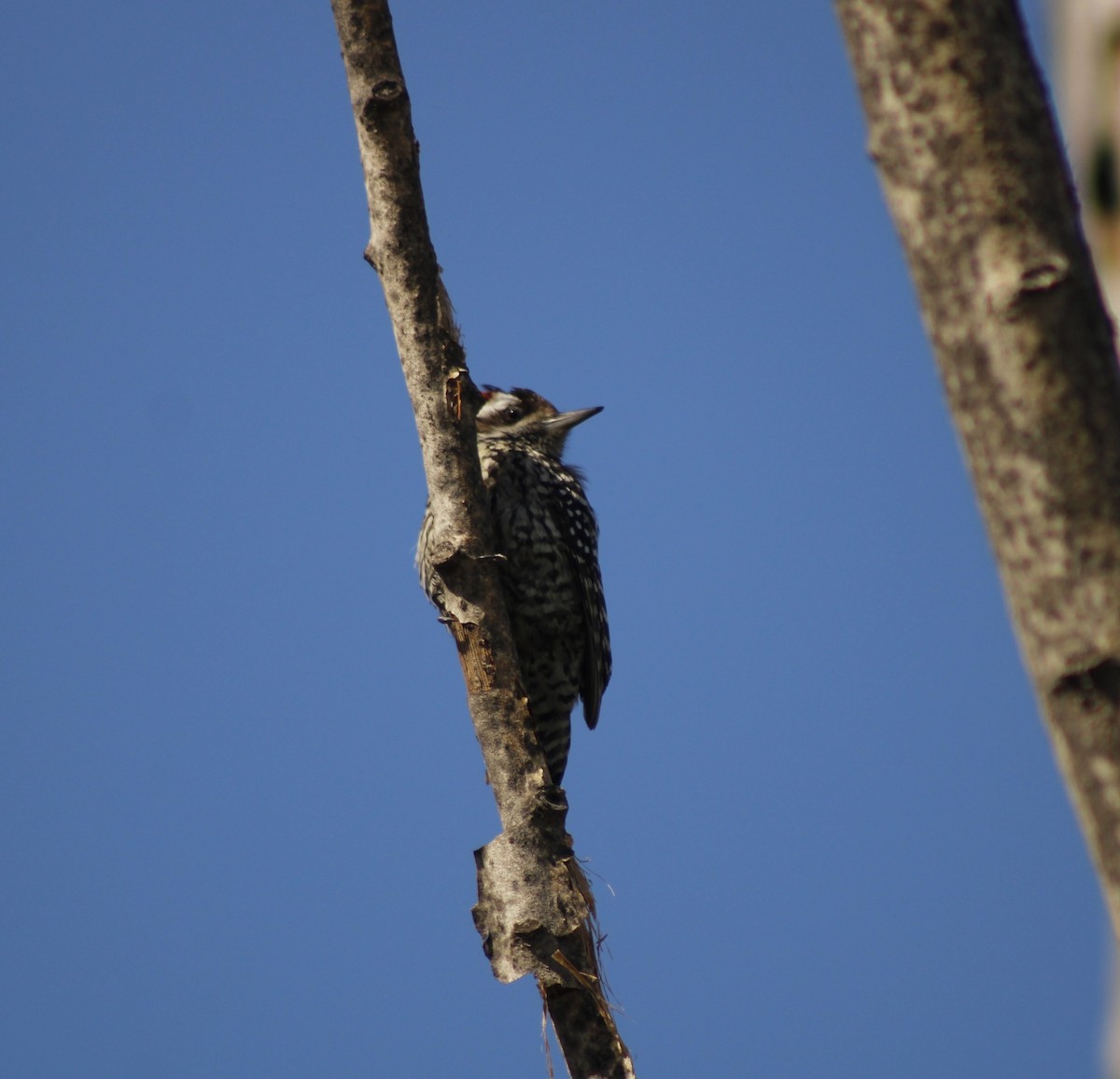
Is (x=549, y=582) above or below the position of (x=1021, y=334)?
above

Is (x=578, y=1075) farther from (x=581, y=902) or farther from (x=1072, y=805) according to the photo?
(x=1072, y=805)

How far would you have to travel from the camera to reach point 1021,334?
1546 millimetres

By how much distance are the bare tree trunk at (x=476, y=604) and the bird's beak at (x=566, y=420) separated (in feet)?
11.1

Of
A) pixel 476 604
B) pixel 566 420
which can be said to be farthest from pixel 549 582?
pixel 476 604

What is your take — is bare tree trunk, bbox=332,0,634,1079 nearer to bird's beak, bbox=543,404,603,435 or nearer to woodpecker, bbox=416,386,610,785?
woodpecker, bbox=416,386,610,785

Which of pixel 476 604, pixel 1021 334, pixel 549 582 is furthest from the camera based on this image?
pixel 549 582

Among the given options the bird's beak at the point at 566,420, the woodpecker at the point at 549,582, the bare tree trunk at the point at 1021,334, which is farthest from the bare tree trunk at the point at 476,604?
the bird's beak at the point at 566,420

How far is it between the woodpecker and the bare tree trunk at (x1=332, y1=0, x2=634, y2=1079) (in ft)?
7.06

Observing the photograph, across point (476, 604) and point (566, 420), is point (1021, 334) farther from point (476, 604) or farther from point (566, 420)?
point (566, 420)

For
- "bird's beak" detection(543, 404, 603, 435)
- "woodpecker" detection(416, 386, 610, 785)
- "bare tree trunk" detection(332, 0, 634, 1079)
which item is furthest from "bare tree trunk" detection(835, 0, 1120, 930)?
"bird's beak" detection(543, 404, 603, 435)

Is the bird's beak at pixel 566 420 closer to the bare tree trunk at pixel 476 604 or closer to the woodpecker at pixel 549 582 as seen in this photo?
the woodpecker at pixel 549 582

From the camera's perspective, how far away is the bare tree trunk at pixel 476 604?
13.1 ft

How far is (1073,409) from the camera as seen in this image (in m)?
1.53

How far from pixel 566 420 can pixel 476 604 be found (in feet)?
11.5
